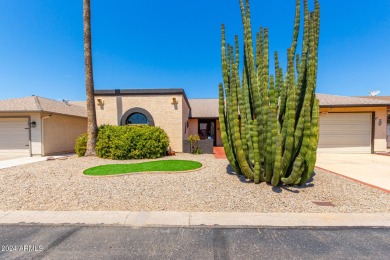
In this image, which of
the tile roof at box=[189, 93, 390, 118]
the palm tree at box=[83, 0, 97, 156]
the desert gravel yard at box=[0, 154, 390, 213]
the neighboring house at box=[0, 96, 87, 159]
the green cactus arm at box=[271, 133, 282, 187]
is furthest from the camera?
the tile roof at box=[189, 93, 390, 118]

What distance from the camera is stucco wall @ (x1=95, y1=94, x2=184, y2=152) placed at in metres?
12.6

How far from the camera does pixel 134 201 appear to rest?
4621 millimetres

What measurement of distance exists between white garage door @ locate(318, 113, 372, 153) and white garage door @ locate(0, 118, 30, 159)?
21.1 m

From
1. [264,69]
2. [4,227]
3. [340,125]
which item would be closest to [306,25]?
[264,69]

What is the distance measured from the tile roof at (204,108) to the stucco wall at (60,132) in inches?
416

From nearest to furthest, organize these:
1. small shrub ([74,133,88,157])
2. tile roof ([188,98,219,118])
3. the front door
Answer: small shrub ([74,133,88,157]), tile roof ([188,98,219,118]), the front door

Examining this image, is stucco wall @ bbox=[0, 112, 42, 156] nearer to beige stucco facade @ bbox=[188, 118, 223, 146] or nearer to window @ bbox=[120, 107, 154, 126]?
window @ bbox=[120, 107, 154, 126]

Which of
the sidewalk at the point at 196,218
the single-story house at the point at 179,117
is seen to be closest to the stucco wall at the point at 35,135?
the single-story house at the point at 179,117

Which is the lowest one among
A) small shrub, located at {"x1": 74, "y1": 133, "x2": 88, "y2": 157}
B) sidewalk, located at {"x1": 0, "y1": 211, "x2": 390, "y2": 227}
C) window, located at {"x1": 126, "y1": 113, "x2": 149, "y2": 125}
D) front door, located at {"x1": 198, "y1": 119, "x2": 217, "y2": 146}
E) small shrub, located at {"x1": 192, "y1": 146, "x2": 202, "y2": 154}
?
sidewalk, located at {"x1": 0, "y1": 211, "x2": 390, "y2": 227}

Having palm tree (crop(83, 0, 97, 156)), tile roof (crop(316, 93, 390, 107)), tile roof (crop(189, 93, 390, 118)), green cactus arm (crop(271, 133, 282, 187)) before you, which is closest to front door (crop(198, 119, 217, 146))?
tile roof (crop(189, 93, 390, 118))

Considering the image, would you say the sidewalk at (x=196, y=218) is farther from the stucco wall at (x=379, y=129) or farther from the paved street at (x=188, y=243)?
the stucco wall at (x=379, y=129)

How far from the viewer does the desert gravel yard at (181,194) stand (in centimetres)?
434

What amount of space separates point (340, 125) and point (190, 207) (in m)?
13.9

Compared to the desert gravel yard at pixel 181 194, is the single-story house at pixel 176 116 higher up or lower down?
higher up
